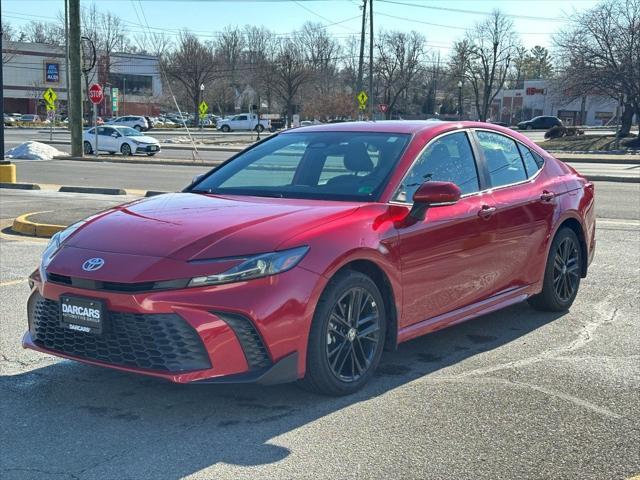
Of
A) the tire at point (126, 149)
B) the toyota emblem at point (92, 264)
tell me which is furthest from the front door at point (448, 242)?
the tire at point (126, 149)

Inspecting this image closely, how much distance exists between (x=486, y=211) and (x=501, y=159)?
2.48 ft

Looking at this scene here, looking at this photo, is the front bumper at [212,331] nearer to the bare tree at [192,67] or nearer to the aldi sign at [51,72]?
the bare tree at [192,67]

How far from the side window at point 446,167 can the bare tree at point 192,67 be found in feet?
256

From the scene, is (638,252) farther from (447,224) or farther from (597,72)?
(597,72)

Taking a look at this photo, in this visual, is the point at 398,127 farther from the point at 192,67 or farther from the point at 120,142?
the point at 192,67

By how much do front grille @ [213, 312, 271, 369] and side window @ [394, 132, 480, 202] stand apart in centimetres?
148

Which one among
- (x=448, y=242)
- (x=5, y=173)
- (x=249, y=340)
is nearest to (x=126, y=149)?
(x=5, y=173)

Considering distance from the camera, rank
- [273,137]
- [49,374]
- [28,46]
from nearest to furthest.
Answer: [49,374], [273,137], [28,46]

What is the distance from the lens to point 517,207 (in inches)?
226

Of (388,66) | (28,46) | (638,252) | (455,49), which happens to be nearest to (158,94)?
(28,46)

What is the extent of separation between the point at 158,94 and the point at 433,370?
4183 inches

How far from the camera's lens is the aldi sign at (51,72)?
9288cm

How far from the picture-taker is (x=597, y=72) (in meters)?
43.1

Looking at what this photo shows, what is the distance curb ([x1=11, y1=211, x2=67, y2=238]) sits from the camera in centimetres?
1052
